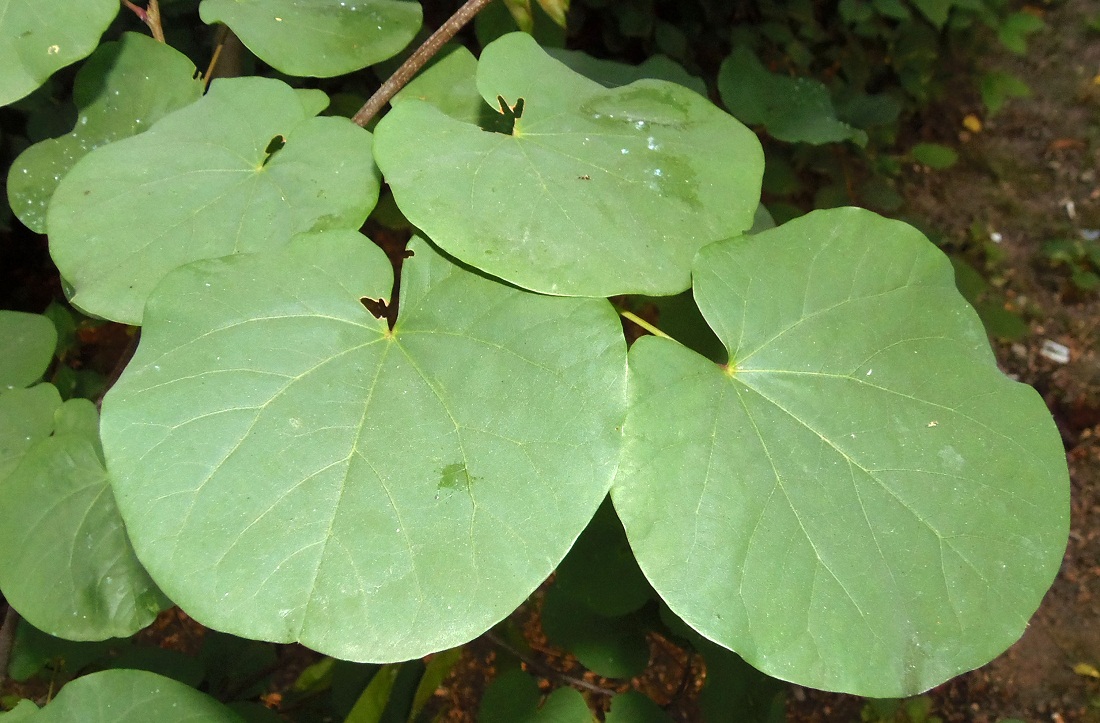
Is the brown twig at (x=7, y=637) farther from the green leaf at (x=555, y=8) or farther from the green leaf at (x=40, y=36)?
the green leaf at (x=555, y=8)

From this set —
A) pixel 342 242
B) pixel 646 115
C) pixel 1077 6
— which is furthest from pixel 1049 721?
pixel 1077 6

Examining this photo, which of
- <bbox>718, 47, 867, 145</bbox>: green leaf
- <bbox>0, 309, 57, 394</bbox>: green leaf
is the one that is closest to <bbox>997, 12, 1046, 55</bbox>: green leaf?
<bbox>718, 47, 867, 145</bbox>: green leaf

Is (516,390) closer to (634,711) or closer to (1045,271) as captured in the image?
(634,711)

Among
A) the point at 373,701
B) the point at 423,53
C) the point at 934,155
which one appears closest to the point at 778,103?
the point at 423,53

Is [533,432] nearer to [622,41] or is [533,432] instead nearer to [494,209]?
[494,209]

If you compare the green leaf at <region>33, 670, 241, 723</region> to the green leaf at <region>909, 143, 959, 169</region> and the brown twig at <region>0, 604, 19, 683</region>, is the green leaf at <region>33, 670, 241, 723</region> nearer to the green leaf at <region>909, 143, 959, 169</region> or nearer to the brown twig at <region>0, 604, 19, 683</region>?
the brown twig at <region>0, 604, 19, 683</region>

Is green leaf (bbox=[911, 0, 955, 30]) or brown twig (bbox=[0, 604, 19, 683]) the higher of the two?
green leaf (bbox=[911, 0, 955, 30])

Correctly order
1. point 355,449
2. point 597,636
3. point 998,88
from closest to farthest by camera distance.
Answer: point 355,449
point 597,636
point 998,88
